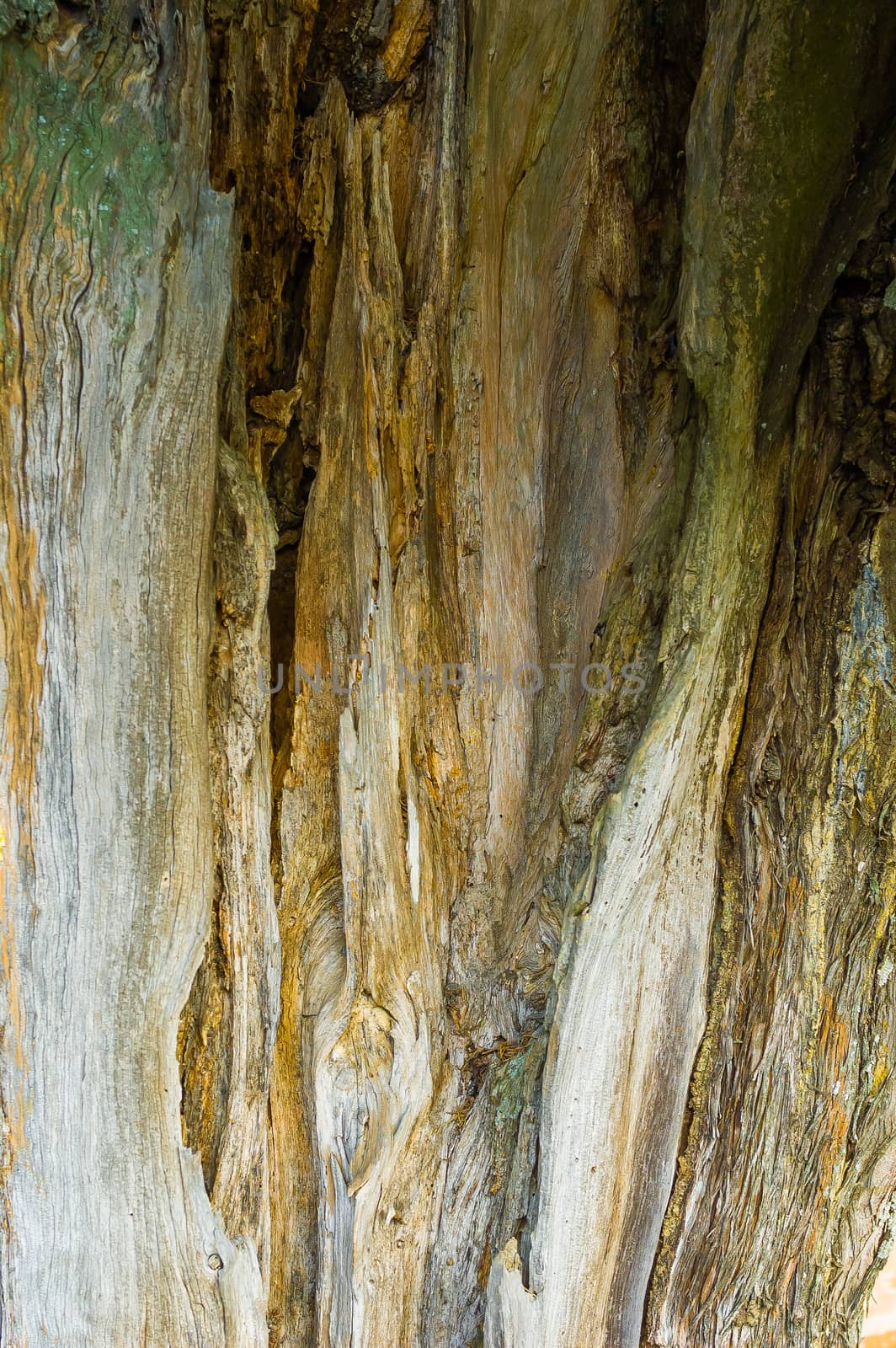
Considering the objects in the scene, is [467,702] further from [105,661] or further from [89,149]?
[89,149]

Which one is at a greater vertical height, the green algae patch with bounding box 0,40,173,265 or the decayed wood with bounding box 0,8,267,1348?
the green algae patch with bounding box 0,40,173,265

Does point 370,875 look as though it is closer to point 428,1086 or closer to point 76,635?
point 428,1086

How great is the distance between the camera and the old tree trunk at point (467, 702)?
3.23ft

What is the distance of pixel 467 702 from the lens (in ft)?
3.91

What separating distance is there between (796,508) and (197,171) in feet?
2.71

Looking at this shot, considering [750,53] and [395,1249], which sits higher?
[750,53]

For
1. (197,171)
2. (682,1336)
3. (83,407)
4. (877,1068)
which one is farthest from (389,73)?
(682,1336)

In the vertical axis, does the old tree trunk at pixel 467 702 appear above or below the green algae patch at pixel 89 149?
below

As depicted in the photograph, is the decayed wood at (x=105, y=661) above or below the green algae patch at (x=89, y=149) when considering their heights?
below

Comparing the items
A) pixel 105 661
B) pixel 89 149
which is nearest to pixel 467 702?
pixel 105 661

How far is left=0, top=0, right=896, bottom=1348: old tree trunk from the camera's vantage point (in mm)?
984

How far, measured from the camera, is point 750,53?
102 cm

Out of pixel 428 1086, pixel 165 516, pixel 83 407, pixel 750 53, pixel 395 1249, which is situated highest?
pixel 750 53

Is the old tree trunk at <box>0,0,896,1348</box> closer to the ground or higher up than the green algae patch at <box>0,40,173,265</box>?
closer to the ground
